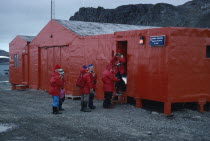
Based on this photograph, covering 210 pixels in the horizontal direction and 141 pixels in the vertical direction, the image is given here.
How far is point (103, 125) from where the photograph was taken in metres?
8.20

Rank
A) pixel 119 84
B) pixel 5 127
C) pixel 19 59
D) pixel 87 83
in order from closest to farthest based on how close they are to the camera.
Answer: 1. pixel 5 127
2. pixel 87 83
3. pixel 119 84
4. pixel 19 59

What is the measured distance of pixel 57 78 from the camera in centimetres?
934

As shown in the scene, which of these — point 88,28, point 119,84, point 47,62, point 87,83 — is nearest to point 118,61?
point 119,84

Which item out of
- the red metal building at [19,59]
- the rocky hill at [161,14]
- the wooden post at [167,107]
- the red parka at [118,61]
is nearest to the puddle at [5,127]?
the red parka at [118,61]

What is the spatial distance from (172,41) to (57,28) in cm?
812

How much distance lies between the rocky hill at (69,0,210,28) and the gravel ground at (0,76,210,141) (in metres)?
50.2

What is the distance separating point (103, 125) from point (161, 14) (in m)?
67.5

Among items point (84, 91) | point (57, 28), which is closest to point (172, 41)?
point (84, 91)

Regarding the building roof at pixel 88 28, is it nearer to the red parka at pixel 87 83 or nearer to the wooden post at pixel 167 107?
the red parka at pixel 87 83

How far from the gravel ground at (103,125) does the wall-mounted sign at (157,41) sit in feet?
7.75

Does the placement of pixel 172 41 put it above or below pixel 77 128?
above

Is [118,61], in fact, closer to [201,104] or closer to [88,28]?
[201,104]

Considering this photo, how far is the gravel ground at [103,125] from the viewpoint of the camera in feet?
23.1

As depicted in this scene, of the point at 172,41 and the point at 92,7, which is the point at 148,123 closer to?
the point at 172,41
